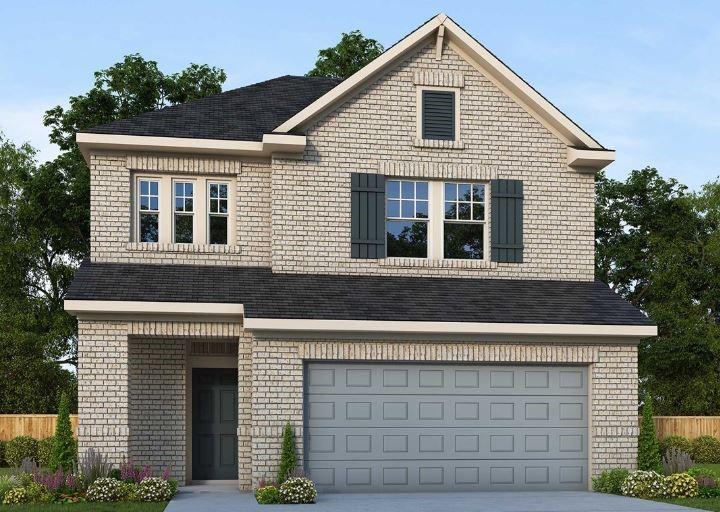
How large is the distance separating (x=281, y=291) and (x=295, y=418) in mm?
2567

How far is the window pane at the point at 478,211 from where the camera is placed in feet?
72.1

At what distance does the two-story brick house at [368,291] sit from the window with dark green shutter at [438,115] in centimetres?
4

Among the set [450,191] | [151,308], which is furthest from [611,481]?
[151,308]

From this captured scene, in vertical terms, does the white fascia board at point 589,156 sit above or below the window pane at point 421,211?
above

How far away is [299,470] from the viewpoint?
1836 centimetres

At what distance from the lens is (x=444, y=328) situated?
19.1 m

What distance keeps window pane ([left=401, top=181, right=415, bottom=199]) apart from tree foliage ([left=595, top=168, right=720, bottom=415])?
1965 cm

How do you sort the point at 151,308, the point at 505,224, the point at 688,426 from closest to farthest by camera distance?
the point at 151,308 < the point at 505,224 < the point at 688,426

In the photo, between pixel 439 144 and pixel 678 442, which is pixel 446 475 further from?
pixel 678 442

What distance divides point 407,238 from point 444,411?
12.9 feet

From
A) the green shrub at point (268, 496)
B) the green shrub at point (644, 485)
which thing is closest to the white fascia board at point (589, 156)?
the green shrub at point (644, 485)

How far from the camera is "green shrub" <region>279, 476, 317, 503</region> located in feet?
56.4

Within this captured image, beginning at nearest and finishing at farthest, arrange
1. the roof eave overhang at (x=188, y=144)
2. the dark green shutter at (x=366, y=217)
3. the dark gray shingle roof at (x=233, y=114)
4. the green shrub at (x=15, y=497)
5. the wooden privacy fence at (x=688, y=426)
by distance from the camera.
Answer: the green shrub at (x=15, y=497), the roof eave overhang at (x=188, y=144), the dark green shutter at (x=366, y=217), the dark gray shingle roof at (x=233, y=114), the wooden privacy fence at (x=688, y=426)

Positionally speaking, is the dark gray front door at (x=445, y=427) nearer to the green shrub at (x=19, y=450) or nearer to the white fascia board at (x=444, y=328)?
the white fascia board at (x=444, y=328)
